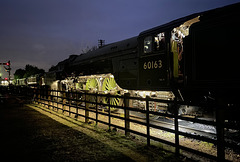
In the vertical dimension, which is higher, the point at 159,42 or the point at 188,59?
the point at 159,42

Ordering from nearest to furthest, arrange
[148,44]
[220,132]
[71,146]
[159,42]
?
[220,132]
[71,146]
[159,42]
[148,44]

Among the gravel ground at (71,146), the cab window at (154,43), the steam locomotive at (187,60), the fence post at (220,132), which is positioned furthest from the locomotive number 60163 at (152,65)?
the fence post at (220,132)

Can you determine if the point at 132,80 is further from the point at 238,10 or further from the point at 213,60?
the point at 238,10

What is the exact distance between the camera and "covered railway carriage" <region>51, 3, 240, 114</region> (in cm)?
385

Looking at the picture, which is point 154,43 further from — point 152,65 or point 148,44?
point 152,65

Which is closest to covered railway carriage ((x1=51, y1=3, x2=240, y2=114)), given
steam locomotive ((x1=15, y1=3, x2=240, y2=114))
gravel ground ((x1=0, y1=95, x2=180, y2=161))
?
steam locomotive ((x1=15, y1=3, x2=240, y2=114))

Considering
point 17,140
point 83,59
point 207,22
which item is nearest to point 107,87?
point 83,59

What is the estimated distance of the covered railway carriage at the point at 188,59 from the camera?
385 centimetres

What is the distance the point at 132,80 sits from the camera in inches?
262

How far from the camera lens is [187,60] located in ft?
15.2

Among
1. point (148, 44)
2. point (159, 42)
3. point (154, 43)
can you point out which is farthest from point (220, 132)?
point (148, 44)

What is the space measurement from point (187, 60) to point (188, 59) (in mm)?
38

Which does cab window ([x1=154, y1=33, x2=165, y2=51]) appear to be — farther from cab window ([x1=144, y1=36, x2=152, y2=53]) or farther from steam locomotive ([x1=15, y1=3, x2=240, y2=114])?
cab window ([x1=144, y1=36, x2=152, y2=53])

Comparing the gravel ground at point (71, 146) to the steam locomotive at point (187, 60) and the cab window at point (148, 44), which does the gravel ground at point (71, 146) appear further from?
the cab window at point (148, 44)
